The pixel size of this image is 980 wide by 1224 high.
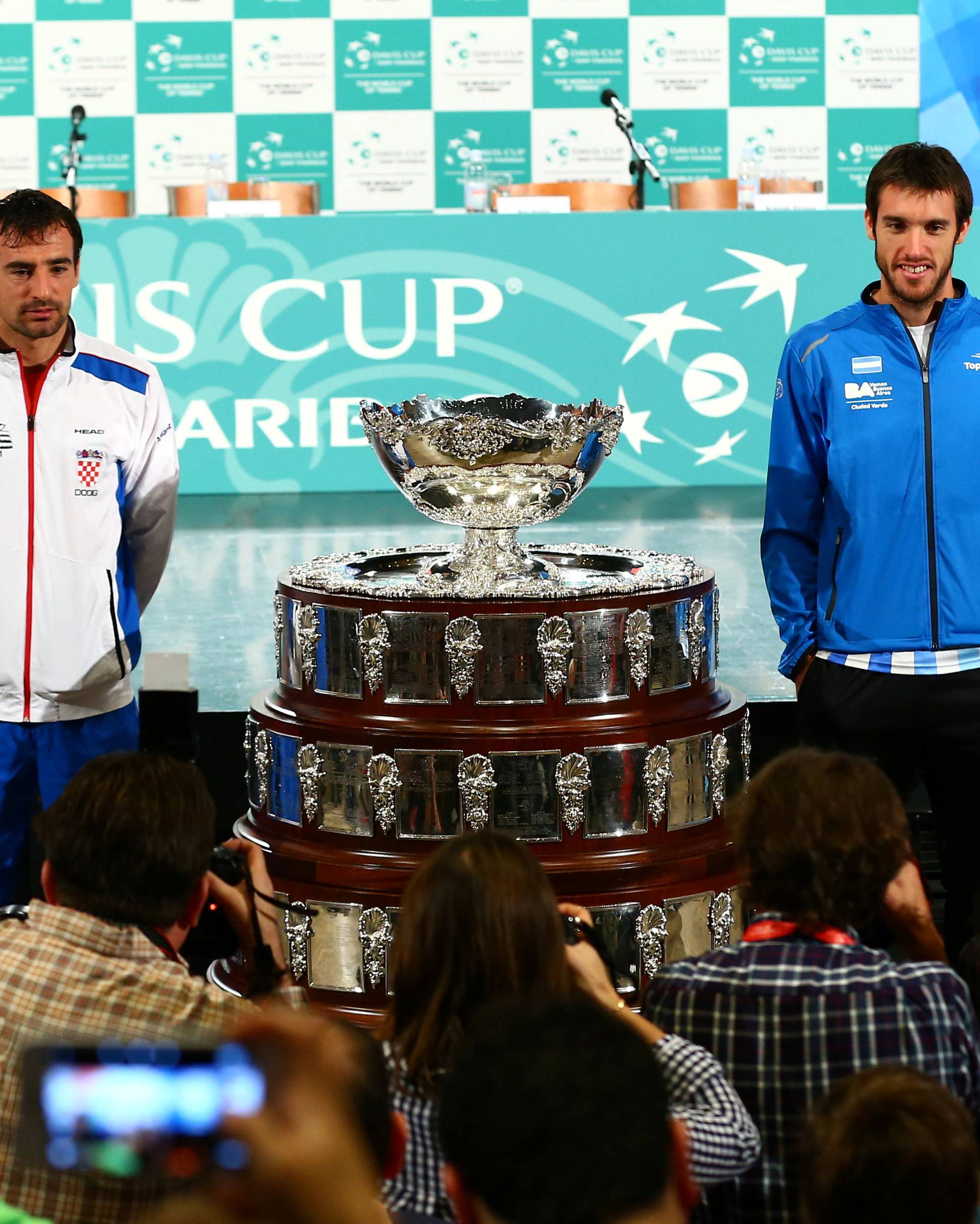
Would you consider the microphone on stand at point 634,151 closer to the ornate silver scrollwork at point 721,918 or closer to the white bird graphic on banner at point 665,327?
the white bird graphic on banner at point 665,327

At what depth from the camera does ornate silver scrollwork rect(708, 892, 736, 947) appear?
9.37 feet

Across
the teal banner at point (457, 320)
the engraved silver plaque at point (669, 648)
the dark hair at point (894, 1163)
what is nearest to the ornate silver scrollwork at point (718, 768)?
the engraved silver plaque at point (669, 648)

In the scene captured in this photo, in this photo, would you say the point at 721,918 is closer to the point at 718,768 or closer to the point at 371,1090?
the point at 718,768

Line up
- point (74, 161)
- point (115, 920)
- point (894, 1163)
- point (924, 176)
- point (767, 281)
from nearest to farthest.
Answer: point (894, 1163) → point (115, 920) → point (924, 176) → point (767, 281) → point (74, 161)

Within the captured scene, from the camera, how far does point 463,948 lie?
4.91ft

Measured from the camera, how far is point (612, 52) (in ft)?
33.6

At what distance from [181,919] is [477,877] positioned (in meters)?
0.37

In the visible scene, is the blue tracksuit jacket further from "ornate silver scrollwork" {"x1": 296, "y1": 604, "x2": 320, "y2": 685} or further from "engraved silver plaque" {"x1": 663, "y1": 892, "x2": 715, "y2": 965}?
"ornate silver scrollwork" {"x1": 296, "y1": 604, "x2": 320, "y2": 685}

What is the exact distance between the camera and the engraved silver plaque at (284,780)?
9.39 ft

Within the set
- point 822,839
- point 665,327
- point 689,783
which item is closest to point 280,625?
point 689,783

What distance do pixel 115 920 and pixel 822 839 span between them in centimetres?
73

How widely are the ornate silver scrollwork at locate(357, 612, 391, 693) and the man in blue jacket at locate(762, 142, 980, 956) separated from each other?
70 centimetres

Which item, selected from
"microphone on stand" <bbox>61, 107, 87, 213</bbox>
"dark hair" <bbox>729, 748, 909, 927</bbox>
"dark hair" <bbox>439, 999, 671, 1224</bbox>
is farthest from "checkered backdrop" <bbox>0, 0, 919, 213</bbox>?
"dark hair" <bbox>439, 999, 671, 1224</bbox>

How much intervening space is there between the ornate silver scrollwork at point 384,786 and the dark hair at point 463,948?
1210mm
